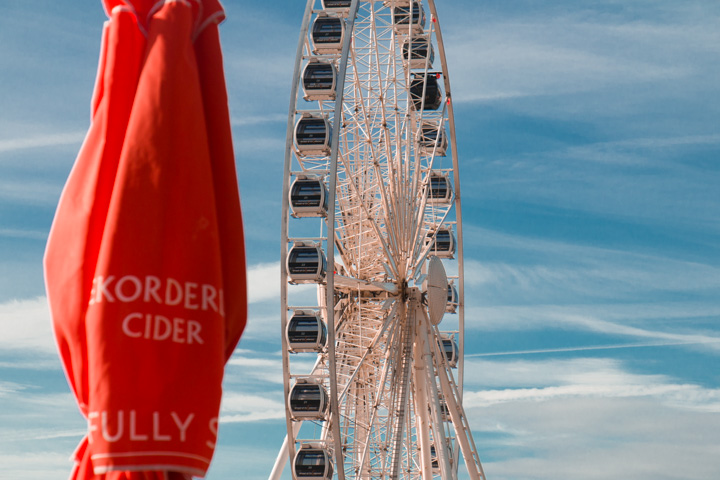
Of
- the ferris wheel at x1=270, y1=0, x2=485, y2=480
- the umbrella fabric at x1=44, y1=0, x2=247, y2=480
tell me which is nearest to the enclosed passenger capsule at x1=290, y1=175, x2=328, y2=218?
the ferris wheel at x1=270, y1=0, x2=485, y2=480

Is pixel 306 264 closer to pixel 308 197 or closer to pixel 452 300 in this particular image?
pixel 308 197

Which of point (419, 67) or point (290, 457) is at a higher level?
point (419, 67)

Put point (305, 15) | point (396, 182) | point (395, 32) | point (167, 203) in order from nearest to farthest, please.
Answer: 1. point (167, 203)
2. point (305, 15)
3. point (396, 182)
4. point (395, 32)

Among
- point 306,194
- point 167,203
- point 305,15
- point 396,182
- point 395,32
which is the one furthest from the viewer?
point 395,32

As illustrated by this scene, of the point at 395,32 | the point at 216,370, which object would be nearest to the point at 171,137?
the point at 216,370

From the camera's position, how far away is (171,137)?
5.50 m

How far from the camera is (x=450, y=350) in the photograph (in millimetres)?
34844

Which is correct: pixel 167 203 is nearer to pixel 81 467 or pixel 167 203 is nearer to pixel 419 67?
pixel 81 467

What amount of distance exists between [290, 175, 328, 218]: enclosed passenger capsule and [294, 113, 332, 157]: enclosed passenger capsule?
0.75 m

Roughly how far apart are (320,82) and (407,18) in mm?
7468

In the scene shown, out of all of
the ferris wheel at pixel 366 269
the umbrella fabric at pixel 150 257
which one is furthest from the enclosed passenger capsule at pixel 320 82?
the umbrella fabric at pixel 150 257

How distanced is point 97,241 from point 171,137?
71 centimetres

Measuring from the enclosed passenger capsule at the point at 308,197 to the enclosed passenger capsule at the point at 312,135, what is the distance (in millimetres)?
746

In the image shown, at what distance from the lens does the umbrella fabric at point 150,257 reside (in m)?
5.22
